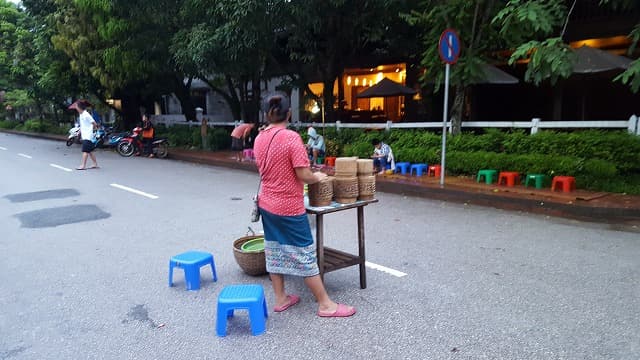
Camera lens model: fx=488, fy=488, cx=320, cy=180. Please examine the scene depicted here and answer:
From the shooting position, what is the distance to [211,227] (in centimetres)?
679

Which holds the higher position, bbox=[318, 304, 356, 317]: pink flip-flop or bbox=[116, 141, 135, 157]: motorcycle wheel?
bbox=[116, 141, 135, 157]: motorcycle wheel

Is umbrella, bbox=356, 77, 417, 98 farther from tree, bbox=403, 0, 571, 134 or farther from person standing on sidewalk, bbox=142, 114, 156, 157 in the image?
person standing on sidewalk, bbox=142, 114, 156, 157

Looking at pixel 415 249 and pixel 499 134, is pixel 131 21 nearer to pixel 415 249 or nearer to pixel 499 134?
pixel 499 134

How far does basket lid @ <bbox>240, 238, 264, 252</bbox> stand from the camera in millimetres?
4734

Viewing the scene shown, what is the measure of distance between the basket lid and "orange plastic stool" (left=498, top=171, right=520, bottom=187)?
564 centimetres

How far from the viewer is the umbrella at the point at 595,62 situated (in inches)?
389

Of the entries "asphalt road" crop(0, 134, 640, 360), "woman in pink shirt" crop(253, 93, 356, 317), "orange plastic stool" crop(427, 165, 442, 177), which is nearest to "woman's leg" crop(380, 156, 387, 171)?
"orange plastic stool" crop(427, 165, 442, 177)

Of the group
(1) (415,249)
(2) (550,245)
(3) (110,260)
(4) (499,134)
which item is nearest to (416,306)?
(1) (415,249)

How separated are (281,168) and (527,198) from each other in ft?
17.9

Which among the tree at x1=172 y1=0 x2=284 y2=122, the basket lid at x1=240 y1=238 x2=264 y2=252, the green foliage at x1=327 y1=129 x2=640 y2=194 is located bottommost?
the basket lid at x1=240 y1=238 x2=264 y2=252

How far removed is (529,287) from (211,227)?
13.7ft

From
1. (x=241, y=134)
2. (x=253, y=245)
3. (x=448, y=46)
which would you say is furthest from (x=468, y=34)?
(x=241, y=134)

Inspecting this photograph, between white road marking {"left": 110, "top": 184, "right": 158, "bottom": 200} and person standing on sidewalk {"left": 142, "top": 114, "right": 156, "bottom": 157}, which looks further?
person standing on sidewalk {"left": 142, "top": 114, "right": 156, "bottom": 157}

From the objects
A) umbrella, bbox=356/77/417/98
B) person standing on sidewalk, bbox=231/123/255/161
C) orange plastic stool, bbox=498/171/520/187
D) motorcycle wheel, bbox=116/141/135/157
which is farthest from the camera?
motorcycle wheel, bbox=116/141/135/157
